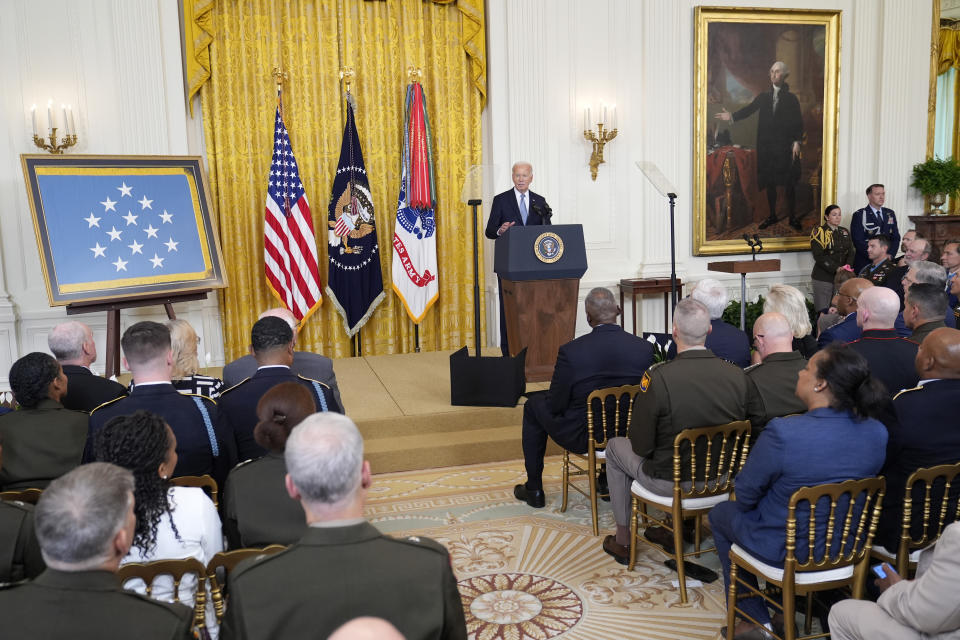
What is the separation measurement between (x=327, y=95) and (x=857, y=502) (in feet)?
Answer: 23.1

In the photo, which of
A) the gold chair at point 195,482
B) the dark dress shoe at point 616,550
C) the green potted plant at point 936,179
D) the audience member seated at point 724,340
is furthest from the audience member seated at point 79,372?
the green potted plant at point 936,179

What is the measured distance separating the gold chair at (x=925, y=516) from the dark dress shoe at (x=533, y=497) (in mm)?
2181

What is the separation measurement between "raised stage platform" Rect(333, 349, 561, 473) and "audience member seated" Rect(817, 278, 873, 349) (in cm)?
211

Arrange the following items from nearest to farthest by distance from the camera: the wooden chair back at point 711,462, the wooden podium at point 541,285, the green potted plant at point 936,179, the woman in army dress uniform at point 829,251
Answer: the wooden chair back at point 711,462 < the wooden podium at point 541,285 < the woman in army dress uniform at point 829,251 < the green potted plant at point 936,179

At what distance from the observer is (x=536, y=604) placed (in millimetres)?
3812

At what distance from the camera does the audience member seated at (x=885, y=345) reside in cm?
Result: 407

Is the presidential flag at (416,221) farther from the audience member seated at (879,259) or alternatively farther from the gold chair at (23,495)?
the gold chair at (23,495)

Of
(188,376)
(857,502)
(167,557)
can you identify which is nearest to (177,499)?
(167,557)

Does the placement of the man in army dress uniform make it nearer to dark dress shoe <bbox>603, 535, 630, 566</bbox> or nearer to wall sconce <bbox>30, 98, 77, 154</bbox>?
dark dress shoe <bbox>603, 535, 630, 566</bbox>

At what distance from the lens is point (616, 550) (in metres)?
4.31

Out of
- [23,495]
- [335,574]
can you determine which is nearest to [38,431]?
[23,495]

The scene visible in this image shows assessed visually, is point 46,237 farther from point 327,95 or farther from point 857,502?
point 857,502

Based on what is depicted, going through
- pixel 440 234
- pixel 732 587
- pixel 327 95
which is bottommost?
pixel 732 587

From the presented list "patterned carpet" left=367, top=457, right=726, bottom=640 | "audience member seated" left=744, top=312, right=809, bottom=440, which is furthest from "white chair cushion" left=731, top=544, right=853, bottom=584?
"audience member seated" left=744, top=312, right=809, bottom=440
